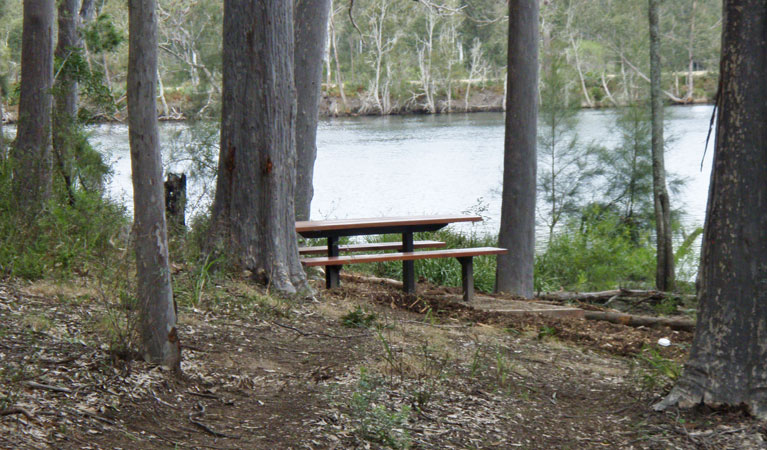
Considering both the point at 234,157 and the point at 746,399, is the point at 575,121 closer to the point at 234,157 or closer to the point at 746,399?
the point at 234,157

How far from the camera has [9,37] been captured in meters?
36.6

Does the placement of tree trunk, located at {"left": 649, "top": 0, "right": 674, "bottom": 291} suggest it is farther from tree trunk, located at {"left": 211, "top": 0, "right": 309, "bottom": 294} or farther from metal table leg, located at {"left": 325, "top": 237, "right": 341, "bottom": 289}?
tree trunk, located at {"left": 211, "top": 0, "right": 309, "bottom": 294}

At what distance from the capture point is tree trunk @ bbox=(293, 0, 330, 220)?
8.48m

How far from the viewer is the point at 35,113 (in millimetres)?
6922

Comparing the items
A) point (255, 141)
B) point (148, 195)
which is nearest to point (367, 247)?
point (255, 141)

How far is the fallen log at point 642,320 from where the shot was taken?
6273 mm

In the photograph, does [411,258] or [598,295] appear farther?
[598,295]

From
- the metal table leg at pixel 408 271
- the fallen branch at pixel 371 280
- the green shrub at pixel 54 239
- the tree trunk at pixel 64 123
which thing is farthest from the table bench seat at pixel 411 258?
the tree trunk at pixel 64 123

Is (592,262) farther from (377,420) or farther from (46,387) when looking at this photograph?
(46,387)

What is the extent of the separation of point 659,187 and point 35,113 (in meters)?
7.34

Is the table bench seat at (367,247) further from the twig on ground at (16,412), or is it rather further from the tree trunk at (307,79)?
the twig on ground at (16,412)

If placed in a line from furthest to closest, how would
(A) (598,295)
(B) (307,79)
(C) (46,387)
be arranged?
(A) (598,295)
(B) (307,79)
(C) (46,387)

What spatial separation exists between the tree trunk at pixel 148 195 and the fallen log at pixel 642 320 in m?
4.06

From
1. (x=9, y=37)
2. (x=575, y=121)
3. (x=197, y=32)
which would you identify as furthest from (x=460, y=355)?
(x=9, y=37)
